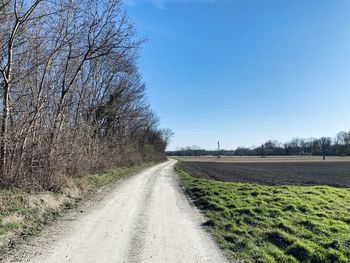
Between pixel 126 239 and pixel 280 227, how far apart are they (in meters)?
4.48

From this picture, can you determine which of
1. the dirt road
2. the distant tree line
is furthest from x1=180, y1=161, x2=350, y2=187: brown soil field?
the distant tree line

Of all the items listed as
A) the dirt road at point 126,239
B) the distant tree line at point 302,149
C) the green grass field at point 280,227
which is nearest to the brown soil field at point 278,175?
the green grass field at point 280,227

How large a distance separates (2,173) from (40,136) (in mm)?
2825

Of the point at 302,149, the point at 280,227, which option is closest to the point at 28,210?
the point at 280,227

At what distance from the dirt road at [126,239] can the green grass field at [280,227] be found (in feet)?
2.19

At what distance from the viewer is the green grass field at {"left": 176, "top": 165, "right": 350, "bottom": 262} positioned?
6441mm

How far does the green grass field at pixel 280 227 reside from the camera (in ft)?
21.1

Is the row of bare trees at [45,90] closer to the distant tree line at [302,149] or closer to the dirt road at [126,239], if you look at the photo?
the dirt road at [126,239]

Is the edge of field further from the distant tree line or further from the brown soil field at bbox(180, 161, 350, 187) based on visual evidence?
the distant tree line

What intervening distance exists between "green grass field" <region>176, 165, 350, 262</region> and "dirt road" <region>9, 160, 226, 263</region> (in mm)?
667

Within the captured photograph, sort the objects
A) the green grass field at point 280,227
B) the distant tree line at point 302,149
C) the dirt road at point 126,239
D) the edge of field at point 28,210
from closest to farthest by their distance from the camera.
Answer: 1. the dirt road at point 126,239
2. the green grass field at point 280,227
3. the edge of field at point 28,210
4. the distant tree line at point 302,149

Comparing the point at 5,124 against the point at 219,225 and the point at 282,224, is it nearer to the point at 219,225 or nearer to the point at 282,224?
the point at 219,225

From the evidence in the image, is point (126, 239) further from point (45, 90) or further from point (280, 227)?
point (45, 90)

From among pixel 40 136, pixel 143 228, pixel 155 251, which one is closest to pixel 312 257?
pixel 155 251
